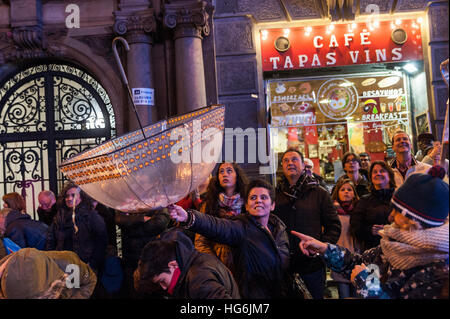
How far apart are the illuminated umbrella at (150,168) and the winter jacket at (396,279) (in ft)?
3.66

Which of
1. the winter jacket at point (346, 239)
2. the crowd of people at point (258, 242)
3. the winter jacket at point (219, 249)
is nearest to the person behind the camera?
the crowd of people at point (258, 242)

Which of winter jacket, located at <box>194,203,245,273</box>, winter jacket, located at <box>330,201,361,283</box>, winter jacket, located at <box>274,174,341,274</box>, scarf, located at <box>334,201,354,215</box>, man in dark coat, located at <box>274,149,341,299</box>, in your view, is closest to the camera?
winter jacket, located at <box>194,203,245,273</box>

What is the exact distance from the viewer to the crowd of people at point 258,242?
2.29 meters

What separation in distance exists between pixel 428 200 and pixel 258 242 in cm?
126

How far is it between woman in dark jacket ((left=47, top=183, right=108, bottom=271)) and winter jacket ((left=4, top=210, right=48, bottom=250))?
8.3 inches

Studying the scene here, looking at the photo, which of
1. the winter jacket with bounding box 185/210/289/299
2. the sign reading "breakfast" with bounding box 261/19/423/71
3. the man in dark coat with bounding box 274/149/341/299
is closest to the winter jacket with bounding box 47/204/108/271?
the man in dark coat with bounding box 274/149/341/299

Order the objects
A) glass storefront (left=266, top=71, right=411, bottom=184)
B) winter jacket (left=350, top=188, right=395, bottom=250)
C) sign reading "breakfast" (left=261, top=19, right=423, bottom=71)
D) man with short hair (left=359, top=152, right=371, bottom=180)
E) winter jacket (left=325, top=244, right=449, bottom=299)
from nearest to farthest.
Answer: winter jacket (left=325, top=244, right=449, bottom=299) → winter jacket (left=350, top=188, right=395, bottom=250) → man with short hair (left=359, top=152, right=371, bottom=180) → sign reading "breakfast" (left=261, top=19, right=423, bottom=71) → glass storefront (left=266, top=71, right=411, bottom=184)

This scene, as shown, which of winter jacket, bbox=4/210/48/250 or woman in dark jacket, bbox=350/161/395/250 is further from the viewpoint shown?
winter jacket, bbox=4/210/48/250

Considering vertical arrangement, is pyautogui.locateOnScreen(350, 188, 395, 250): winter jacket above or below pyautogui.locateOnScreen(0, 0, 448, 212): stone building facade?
below

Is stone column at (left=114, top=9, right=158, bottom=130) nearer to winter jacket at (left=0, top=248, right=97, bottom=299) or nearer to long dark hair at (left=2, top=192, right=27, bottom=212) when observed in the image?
long dark hair at (left=2, top=192, right=27, bottom=212)

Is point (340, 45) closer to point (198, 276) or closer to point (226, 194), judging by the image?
point (226, 194)

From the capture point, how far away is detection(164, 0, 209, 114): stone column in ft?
23.4

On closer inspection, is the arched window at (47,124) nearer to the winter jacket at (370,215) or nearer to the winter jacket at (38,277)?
the winter jacket at (38,277)

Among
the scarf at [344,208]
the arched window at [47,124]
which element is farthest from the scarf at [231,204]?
the arched window at [47,124]
